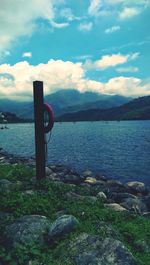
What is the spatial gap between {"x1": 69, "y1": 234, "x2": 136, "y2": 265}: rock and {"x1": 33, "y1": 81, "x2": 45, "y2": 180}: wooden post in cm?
733

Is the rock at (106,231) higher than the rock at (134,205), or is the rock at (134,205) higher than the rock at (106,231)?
the rock at (106,231)

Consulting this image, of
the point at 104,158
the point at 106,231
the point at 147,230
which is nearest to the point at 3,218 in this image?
the point at 106,231

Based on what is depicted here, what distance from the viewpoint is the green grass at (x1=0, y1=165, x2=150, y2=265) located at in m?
8.15

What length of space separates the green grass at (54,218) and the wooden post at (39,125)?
0.94 m

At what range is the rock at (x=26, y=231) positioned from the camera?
8742mm

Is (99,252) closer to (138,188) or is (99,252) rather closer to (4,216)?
(4,216)

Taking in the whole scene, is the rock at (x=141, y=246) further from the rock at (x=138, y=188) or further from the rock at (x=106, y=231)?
the rock at (x=138, y=188)

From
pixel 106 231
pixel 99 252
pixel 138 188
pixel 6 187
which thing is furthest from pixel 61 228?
pixel 138 188

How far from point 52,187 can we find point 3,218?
4536 millimetres

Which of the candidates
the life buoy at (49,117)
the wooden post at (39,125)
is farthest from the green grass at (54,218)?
the life buoy at (49,117)

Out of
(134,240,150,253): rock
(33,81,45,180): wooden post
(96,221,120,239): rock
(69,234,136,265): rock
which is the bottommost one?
(134,240,150,253): rock

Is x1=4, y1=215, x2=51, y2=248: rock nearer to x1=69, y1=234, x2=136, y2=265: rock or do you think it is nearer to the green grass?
the green grass

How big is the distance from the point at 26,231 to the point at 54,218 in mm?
1596

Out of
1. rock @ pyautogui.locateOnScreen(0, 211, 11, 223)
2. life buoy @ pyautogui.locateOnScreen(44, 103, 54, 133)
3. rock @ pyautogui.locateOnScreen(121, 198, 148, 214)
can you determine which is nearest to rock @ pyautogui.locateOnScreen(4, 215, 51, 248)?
rock @ pyautogui.locateOnScreen(0, 211, 11, 223)
